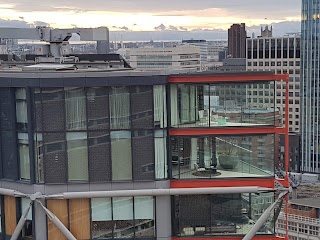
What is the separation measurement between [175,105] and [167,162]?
6.46ft

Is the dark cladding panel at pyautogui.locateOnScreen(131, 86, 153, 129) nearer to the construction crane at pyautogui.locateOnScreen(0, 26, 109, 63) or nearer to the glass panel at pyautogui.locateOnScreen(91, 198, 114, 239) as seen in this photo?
the glass panel at pyautogui.locateOnScreen(91, 198, 114, 239)

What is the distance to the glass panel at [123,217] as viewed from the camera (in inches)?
818

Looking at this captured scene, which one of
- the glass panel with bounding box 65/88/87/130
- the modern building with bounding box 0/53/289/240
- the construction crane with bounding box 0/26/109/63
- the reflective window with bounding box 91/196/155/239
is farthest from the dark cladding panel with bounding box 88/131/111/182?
the construction crane with bounding box 0/26/109/63

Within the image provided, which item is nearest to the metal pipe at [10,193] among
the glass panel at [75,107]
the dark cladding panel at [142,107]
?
the glass panel at [75,107]

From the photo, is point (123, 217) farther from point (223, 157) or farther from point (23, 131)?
point (23, 131)

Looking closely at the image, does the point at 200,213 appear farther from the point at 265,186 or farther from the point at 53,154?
the point at 53,154

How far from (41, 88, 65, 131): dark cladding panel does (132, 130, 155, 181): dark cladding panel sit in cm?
247

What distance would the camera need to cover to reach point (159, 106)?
20688mm

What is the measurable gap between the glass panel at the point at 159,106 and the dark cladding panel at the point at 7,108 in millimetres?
4744

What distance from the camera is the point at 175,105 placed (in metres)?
21.1

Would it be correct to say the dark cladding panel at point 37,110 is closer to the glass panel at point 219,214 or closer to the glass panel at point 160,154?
the glass panel at point 160,154

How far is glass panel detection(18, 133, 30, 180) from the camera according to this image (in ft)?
67.7

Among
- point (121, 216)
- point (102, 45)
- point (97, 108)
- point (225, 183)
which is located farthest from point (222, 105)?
point (102, 45)

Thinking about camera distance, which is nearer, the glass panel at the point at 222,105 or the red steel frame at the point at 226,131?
the red steel frame at the point at 226,131
